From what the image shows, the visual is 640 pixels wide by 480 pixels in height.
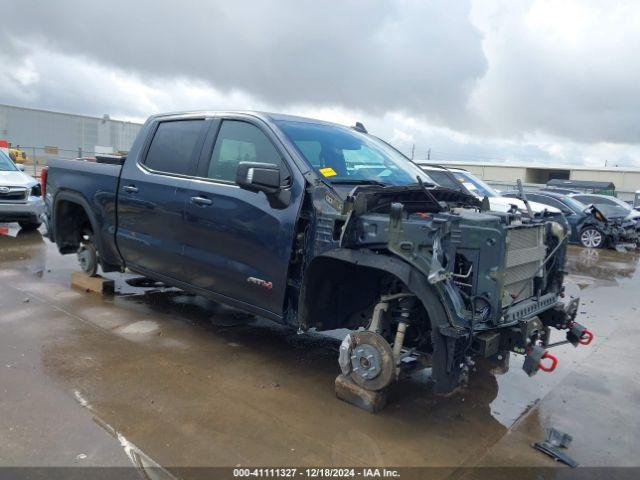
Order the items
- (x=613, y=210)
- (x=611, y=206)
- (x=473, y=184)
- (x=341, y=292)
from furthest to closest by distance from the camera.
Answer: (x=611, y=206) < (x=613, y=210) < (x=473, y=184) < (x=341, y=292)

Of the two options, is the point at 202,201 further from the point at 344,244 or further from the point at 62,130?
the point at 62,130

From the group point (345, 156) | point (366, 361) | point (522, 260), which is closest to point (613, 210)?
point (345, 156)

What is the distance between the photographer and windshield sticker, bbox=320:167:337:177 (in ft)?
13.1

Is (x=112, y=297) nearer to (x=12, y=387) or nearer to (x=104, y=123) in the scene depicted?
(x=12, y=387)

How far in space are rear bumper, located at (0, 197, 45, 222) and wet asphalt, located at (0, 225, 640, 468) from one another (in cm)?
422

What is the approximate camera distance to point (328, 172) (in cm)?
403

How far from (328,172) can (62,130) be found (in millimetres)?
45408

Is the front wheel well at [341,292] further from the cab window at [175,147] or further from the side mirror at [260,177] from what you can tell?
the cab window at [175,147]

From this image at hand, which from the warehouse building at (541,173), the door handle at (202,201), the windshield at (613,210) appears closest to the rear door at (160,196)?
the door handle at (202,201)

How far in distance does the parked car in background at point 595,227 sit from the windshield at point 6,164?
12.8 m

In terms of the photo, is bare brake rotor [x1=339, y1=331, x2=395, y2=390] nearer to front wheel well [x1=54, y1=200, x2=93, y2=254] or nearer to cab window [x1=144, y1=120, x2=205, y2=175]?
cab window [x1=144, y1=120, x2=205, y2=175]

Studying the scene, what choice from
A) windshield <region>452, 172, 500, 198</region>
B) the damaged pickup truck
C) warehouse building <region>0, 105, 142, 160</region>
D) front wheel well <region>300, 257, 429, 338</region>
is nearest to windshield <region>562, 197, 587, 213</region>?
windshield <region>452, 172, 500, 198</region>

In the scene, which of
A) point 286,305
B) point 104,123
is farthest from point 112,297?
point 104,123

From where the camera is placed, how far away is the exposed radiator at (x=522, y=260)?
3.41 meters
